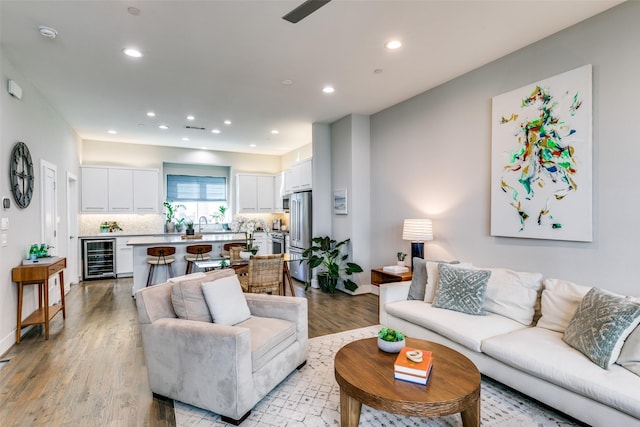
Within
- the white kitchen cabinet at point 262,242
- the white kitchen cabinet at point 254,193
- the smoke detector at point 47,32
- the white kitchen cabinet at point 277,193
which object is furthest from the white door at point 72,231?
the white kitchen cabinet at point 277,193

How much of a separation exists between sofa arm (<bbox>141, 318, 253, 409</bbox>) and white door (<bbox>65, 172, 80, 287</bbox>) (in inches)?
198

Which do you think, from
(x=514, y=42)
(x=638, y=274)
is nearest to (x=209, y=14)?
(x=514, y=42)

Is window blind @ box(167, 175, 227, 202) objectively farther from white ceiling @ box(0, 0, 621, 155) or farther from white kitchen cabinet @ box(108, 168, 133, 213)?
white ceiling @ box(0, 0, 621, 155)

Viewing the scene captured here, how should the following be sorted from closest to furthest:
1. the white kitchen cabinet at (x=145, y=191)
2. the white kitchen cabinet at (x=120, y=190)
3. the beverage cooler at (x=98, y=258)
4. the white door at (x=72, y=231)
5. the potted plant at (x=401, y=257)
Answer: the potted plant at (x=401, y=257) < the white door at (x=72, y=231) < the beverage cooler at (x=98, y=258) < the white kitchen cabinet at (x=120, y=190) < the white kitchen cabinet at (x=145, y=191)

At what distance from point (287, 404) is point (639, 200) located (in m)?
3.12

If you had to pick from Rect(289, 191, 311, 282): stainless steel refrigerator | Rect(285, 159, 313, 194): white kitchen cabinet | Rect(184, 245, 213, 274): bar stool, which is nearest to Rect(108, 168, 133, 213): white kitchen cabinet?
Rect(184, 245, 213, 274): bar stool

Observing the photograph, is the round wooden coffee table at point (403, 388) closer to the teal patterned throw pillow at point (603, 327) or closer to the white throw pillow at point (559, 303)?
the teal patterned throw pillow at point (603, 327)

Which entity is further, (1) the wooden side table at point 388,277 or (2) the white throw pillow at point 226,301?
(1) the wooden side table at point 388,277

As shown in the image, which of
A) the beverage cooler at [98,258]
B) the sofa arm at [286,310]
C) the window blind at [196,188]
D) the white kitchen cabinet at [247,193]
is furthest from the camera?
the white kitchen cabinet at [247,193]

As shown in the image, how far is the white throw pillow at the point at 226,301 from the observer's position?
2629mm

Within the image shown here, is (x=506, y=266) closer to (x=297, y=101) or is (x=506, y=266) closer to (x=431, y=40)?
Result: (x=431, y=40)

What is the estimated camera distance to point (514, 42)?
3.26 m

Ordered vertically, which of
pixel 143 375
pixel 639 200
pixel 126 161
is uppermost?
pixel 126 161

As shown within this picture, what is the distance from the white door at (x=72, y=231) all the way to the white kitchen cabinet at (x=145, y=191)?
3.70ft
